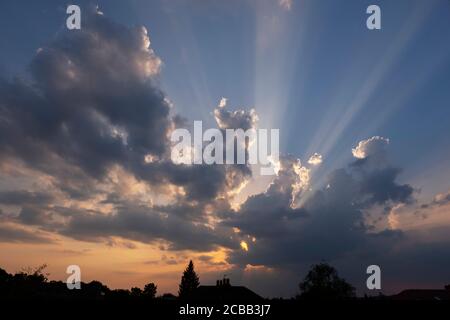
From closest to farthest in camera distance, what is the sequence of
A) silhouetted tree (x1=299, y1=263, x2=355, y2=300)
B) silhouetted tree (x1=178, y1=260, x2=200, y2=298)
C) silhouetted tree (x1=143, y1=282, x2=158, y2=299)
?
silhouetted tree (x1=299, y1=263, x2=355, y2=300), silhouetted tree (x1=178, y1=260, x2=200, y2=298), silhouetted tree (x1=143, y1=282, x2=158, y2=299)

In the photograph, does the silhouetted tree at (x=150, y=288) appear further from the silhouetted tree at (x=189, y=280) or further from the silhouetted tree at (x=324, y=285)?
the silhouetted tree at (x=324, y=285)

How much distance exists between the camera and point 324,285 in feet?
230

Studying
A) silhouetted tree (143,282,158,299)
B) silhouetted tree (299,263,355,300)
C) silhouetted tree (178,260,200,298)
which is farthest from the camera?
silhouetted tree (143,282,158,299)

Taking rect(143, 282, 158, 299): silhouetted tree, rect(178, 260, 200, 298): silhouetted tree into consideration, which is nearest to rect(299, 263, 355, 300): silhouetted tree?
rect(178, 260, 200, 298): silhouetted tree

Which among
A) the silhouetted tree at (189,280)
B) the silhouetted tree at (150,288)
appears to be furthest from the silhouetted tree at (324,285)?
the silhouetted tree at (150,288)

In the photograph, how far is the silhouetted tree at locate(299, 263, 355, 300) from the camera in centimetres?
6806

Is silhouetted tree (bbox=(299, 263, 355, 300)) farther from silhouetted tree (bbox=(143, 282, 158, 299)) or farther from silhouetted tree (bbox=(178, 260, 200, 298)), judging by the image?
silhouetted tree (bbox=(143, 282, 158, 299))

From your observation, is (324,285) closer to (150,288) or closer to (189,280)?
(189,280)

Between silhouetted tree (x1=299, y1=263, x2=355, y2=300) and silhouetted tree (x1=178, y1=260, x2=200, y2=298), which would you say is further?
silhouetted tree (x1=178, y1=260, x2=200, y2=298)

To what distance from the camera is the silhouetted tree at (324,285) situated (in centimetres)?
6806

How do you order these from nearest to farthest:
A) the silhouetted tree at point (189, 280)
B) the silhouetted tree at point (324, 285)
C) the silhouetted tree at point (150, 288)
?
1. the silhouetted tree at point (324, 285)
2. the silhouetted tree at point (189, 280)
3. the silhouetted tree at point (150, 288)
